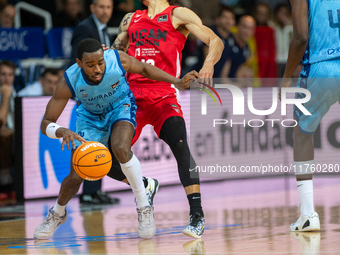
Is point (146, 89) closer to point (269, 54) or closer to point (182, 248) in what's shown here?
point (182, 248)

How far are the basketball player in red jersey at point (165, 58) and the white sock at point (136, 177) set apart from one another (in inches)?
15.0

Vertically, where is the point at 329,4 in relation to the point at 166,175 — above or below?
above

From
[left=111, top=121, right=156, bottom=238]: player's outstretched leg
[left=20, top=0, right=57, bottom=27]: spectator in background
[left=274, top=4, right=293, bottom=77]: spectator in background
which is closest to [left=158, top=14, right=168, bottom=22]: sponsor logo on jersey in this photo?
[left=111, top=121, right=156, bottom=238]: player's outstretched leg

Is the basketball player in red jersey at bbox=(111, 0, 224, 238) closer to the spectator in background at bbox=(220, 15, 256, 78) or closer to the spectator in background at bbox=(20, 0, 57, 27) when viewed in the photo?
the spectator in background at bbox=(220, 15, 256, 78)

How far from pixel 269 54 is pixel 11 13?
473 cm

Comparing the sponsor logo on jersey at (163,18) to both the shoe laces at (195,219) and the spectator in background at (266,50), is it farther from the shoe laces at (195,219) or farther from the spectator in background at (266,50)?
the spectator in background at (266,50)

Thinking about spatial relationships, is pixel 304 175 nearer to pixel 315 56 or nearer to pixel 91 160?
pixel 315 56

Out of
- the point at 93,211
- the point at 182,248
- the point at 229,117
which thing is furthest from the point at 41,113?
the point at 182,248

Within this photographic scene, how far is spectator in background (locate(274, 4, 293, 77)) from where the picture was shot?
1133 centimetres

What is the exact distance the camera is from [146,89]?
5.52 meters

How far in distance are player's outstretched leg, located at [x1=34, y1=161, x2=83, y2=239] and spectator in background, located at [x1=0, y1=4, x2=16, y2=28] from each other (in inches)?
202

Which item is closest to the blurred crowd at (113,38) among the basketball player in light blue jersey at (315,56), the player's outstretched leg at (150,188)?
the player's outstretched leg at (150,188)

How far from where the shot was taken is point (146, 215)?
514cm

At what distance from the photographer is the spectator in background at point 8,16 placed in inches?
376
